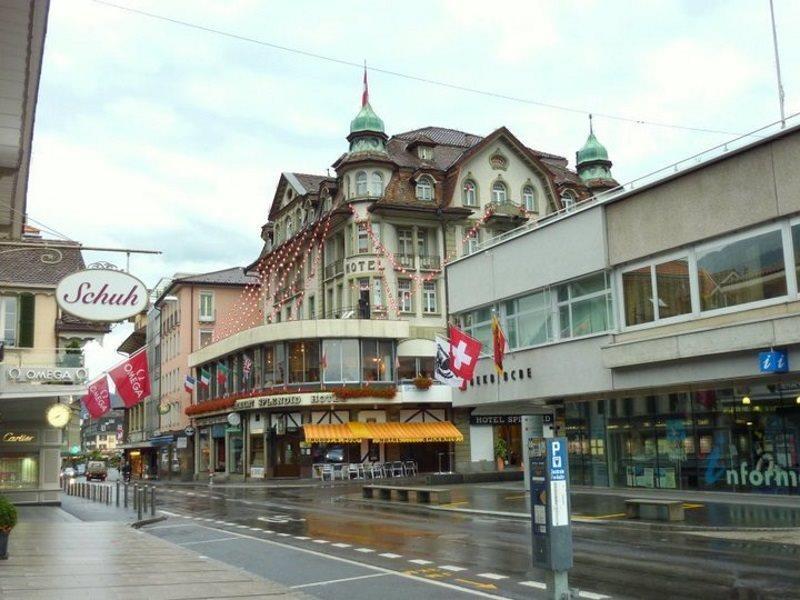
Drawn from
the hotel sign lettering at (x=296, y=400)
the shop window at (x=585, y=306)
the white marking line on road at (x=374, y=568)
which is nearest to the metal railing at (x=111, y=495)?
the white marking line on road at (x=374, y=568)

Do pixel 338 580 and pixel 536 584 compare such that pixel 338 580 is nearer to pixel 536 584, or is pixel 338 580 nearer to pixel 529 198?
pixel 536 584

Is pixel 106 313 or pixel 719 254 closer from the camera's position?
pixel 106 313

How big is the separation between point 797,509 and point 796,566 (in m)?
7.42

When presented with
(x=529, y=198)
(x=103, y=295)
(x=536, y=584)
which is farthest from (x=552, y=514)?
(x=529, y=198)

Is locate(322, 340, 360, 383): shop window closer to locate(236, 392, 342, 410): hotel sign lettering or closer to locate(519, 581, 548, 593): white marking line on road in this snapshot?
locate(236, 392, 342, 410): hotel sign lettering

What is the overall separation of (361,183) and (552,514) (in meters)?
44.5

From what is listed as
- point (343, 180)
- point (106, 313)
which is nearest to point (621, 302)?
point (106, 313)

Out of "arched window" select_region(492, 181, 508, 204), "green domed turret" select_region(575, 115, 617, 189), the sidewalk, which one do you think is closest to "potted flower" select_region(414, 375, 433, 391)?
"arched window" select_region(492, 181, 508, 204)

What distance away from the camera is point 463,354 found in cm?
2916

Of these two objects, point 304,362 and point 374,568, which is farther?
point 304,362

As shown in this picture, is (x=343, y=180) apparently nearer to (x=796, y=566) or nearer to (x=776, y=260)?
(x=776, y=260)

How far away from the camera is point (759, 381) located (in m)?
22.9

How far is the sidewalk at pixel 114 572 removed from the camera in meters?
11.3

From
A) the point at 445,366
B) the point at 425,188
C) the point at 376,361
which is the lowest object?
the point at 445,366
